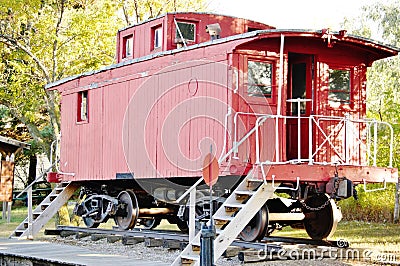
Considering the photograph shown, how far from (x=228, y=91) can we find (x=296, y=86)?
1822 millimetres

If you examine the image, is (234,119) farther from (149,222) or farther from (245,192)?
(149,222)

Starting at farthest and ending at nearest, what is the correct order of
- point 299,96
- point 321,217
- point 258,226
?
1. point 321,217
2. point 299,96
3. point 258,226

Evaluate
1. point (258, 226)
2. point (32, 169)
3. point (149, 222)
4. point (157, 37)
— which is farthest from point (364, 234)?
point (32, 169)

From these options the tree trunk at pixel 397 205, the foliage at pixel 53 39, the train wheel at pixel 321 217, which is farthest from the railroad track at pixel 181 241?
the tree trunk at pixel 397 205

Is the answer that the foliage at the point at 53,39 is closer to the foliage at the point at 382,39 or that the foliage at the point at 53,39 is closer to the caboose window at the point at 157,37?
the caboose window at the point at 157,37

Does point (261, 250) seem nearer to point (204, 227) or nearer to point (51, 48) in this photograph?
point (204, 227)

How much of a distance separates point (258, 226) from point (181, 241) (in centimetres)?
184

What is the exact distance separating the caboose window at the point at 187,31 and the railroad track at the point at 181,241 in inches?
166

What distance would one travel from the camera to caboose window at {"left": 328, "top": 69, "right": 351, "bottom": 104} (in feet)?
45.0

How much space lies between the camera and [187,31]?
1542cm

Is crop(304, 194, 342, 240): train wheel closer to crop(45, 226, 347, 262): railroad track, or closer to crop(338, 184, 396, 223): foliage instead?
crop(45, 226, 347, 262): railroad track

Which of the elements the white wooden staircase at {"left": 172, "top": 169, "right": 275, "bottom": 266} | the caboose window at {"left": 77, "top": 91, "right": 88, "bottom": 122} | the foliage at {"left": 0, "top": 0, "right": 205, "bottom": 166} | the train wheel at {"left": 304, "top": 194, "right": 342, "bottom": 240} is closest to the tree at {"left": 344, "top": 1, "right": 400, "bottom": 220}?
the foliage at {"left": 0, "top": 0, "right": 205, "bottom": 166}

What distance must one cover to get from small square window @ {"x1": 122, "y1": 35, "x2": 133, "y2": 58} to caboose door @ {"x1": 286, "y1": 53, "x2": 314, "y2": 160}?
448 cm

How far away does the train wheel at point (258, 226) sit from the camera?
1316 cm
